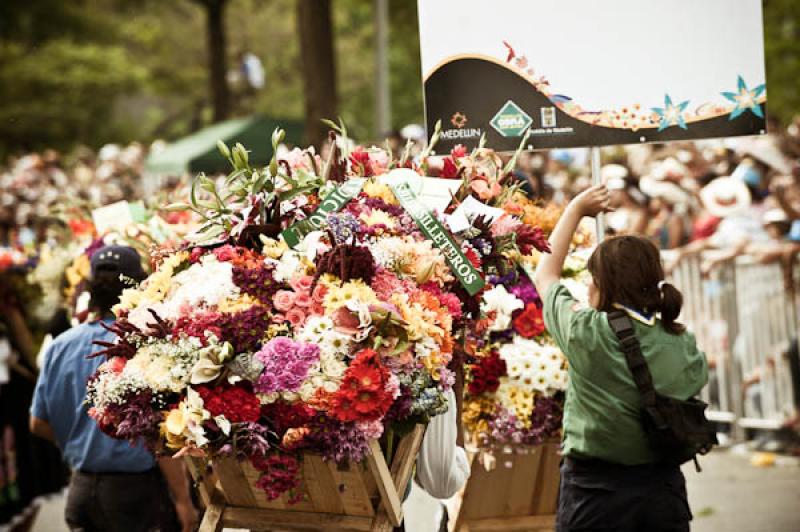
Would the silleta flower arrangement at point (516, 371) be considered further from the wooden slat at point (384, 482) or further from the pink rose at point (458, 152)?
the wooden slat at point (384, 482)

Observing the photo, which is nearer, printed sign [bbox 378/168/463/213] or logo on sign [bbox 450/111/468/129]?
printed sign [bbox 378/168/463/213]

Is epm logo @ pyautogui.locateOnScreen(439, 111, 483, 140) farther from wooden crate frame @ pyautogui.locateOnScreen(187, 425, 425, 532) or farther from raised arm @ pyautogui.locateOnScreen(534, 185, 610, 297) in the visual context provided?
wooden crate frame @ pyautogui.locateOnScreen(187, 425, 425, 532)

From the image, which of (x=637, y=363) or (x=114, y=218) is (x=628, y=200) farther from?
(x=637, y=363)

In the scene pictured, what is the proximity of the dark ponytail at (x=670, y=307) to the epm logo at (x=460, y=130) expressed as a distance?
1379mm

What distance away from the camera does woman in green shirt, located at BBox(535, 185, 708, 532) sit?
179 inches

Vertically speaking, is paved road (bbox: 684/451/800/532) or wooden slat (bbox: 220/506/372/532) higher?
wooden slat (bbox: 220/506/372/532)

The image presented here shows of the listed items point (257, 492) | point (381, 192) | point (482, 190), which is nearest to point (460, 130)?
point (482, 190)

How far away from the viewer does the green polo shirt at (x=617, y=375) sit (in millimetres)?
4527

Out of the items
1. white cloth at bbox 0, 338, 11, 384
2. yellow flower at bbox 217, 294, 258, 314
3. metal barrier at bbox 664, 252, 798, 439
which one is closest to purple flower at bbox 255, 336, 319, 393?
yellow flower at bbox 217, 294, 258, 314

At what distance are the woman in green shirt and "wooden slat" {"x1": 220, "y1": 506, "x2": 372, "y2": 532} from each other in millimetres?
856

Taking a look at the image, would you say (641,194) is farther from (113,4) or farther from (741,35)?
(113,4)

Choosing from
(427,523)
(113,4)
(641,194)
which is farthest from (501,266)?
(113,4)

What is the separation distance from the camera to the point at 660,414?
4.46 metres

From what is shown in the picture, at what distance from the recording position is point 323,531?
4.58 meters
